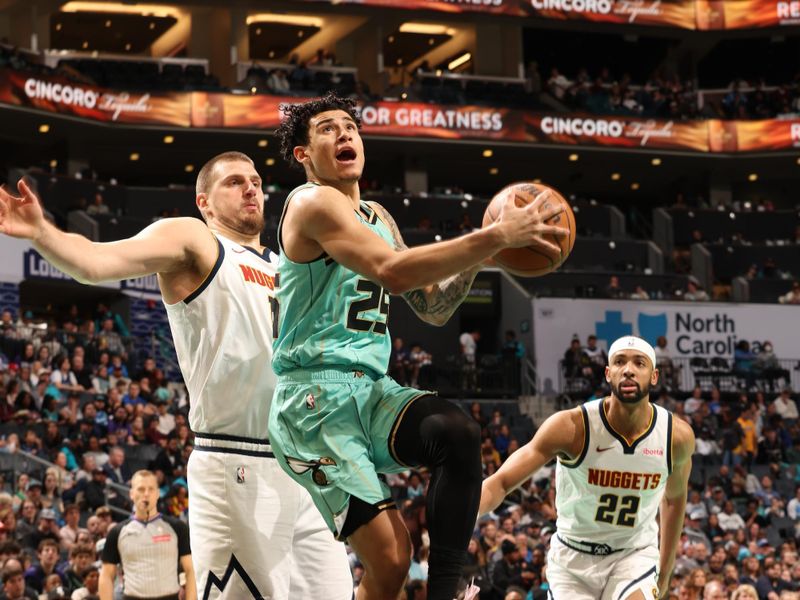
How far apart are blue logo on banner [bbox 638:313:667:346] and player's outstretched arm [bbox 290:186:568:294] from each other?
1105 inches

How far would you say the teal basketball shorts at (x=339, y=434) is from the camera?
5.16 m

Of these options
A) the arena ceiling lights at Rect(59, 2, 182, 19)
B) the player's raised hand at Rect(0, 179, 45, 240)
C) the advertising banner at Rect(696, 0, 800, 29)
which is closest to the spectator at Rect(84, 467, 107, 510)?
the player's raised hand at Rect(0, 179, 45, 240)

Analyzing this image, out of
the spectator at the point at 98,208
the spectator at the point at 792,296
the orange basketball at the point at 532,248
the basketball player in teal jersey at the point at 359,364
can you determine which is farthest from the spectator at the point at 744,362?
the orange basketball at the point at 532,248

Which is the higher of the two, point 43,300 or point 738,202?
point 738,202

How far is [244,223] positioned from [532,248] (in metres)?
2.07

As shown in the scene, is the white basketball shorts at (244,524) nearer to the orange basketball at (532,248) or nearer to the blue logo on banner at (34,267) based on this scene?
the orange basketball at (532,248)

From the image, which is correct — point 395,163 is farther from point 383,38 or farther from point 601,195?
point 601,195

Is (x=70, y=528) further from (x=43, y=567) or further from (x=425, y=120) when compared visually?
(x=425, y=120)

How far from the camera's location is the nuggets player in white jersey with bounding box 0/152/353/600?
6.09 meters

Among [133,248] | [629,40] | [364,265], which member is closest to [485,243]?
[364,265]

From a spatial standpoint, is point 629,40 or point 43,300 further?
point 629,40

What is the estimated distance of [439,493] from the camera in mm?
5008

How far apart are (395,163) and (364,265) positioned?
35.9 m

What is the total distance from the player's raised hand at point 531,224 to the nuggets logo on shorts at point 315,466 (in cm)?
118
